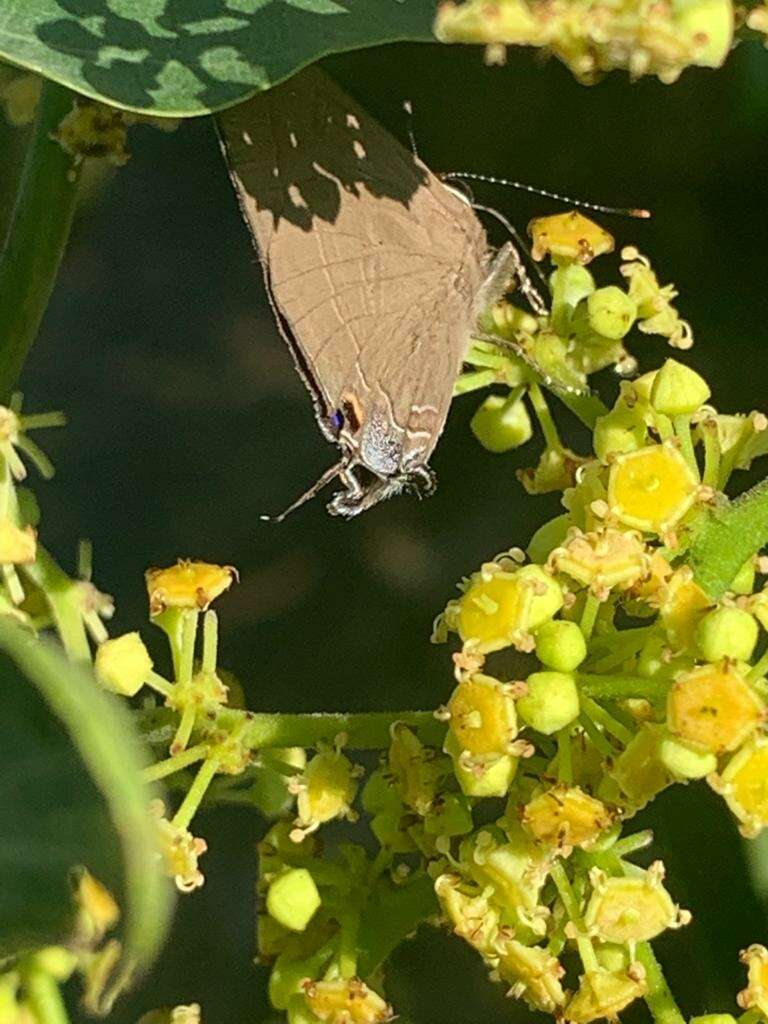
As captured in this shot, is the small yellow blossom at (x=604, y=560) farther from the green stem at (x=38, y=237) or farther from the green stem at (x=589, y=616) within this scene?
the green stem at (x=38, y=237)

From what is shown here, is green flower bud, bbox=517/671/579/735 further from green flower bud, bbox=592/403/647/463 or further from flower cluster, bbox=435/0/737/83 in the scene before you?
flower cluster, bbox=435/0/737/83

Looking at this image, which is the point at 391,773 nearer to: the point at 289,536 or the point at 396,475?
the point at 396,475

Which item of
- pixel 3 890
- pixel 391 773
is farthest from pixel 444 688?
pixel 3 890

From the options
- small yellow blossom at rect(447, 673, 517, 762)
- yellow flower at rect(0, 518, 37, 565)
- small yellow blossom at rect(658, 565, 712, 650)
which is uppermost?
yellow flower at rect(0, 518, 37, 565)

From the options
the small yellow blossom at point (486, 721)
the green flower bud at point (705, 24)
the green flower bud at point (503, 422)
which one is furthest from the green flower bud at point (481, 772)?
the green flower bud at point (705, 24)

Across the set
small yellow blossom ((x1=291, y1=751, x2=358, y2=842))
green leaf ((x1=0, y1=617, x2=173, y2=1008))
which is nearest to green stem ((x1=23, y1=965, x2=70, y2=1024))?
green leaf ((x1=0, y1=617, x2=173, y2=1008))
